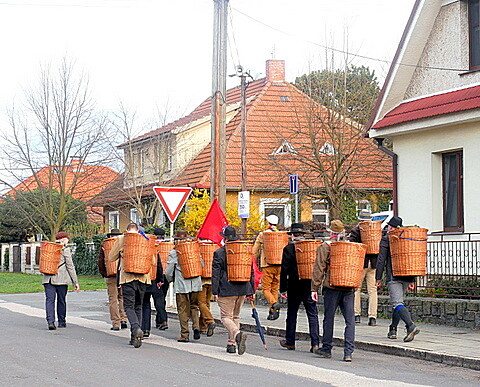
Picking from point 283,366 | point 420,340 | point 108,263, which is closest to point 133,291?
point 108,263

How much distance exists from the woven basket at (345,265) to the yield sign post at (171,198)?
298 inches

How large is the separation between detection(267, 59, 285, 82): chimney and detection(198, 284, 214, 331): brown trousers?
25.8m

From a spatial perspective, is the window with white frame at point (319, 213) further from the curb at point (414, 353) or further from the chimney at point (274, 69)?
the curb at point (414, 353)

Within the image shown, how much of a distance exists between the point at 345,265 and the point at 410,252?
5.47 feet

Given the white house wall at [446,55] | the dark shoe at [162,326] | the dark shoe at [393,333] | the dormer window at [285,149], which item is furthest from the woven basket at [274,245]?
the dormer window at [285,149]

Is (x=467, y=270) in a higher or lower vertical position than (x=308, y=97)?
lower

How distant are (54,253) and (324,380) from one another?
7.88 meters

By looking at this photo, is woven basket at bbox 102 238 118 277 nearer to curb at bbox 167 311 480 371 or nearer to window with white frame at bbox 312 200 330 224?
curb at bbox 167 311 480 371

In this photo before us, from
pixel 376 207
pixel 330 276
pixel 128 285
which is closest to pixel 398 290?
pixel 330 276

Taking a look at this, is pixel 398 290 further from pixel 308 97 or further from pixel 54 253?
pixel 308 97

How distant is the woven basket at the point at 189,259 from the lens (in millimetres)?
13859

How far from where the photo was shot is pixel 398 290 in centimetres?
1300

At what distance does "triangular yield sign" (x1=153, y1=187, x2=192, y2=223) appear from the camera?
1883cm

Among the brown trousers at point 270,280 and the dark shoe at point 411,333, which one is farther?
the brown trousers at point 270,280
